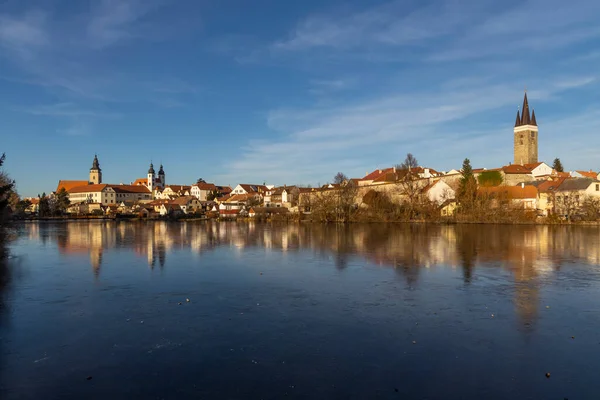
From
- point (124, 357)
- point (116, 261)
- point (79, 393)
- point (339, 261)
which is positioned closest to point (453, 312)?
point (124, 357)

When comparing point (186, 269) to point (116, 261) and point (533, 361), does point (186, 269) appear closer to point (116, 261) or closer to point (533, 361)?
point (116, 261)

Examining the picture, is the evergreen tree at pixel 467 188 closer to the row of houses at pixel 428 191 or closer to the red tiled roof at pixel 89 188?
the row of houses at pixel 428 191

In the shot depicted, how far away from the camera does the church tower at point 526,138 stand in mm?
89812

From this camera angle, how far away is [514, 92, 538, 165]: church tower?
295 feet

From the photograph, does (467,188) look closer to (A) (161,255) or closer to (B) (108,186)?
(A) (161,255)

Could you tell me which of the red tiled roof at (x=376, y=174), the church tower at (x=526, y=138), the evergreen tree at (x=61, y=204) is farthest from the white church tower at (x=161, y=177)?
the church tower at (x=526, y=138)

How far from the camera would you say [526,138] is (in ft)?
295

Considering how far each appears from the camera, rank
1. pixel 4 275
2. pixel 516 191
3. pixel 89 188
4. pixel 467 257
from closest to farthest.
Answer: pixel 4 275, pixel 467 257, pixel 516 191, pixel 89 188

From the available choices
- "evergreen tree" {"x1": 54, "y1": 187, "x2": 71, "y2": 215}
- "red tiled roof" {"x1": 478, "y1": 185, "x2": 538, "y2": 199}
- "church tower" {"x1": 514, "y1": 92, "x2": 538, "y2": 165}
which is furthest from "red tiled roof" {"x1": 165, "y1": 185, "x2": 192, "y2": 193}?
"red tiled roof" {"x1": 478, "y1": 185, "x2": 538, "y2": 199}

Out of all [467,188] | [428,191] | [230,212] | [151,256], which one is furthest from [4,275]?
[230,212]

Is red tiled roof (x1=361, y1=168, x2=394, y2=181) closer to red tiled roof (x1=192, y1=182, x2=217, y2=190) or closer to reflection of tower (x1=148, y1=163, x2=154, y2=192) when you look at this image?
red tiled roof (x1=192, y1=182, x2=217, y2=190)

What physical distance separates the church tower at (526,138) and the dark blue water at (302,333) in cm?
8233

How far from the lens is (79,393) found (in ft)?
19.1

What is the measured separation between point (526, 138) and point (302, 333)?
309 ft
